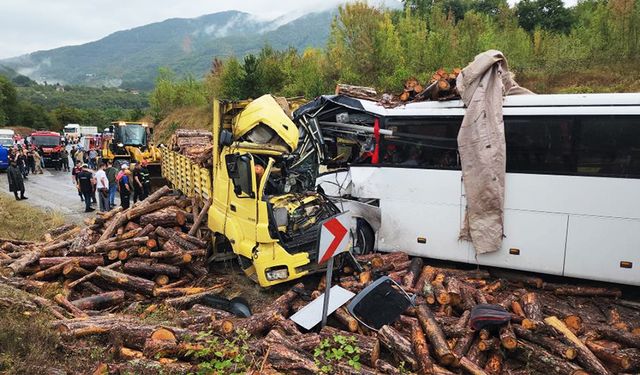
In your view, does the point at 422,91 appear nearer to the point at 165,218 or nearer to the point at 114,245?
the point at 165,218

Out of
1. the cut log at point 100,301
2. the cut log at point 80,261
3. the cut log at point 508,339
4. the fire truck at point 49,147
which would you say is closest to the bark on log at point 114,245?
the cut log at point 80,261

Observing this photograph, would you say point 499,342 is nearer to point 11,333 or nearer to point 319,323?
point 319,323

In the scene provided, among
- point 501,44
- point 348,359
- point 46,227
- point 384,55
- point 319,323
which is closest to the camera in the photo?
point 348,359

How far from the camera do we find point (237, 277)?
7699mm

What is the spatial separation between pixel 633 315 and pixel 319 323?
4705 mm

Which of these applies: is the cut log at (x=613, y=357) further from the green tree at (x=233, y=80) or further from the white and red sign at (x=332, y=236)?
the green tree at (x=233, y=80)

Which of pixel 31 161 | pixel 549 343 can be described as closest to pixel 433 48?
pixel 549 343

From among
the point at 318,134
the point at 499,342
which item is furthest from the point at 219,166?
the point at 499,342

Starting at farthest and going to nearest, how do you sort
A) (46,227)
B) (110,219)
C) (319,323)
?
(46,227) < (110,219) < (319,323)

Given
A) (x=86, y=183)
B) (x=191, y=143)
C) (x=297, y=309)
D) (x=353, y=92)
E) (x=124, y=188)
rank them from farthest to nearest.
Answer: (x=86, y=183)
(x=191, y=143)
(x=124, y=188)
(x=353, y=92)
(x=297, y=309)

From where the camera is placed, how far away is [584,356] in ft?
14.4

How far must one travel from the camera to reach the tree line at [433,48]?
16750 millimetres

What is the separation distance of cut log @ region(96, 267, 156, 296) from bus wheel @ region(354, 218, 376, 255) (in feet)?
12.4

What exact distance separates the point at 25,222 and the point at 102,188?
239cm
